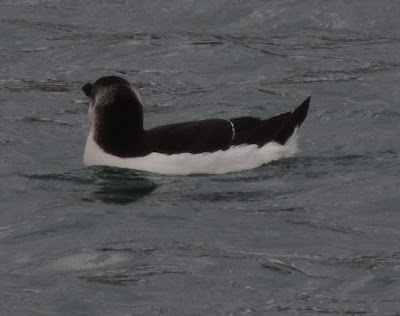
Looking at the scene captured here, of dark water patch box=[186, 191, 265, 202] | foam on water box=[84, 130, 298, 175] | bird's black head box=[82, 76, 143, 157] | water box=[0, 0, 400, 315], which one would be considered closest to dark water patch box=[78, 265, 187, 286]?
water box=[0, 0, 400, 315]

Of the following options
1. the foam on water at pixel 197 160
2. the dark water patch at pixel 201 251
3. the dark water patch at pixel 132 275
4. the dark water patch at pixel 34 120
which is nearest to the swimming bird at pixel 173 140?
the foam on water at pixel 197 160

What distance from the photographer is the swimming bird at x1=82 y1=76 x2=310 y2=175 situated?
12.5m

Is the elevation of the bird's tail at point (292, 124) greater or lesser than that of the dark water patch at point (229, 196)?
greater

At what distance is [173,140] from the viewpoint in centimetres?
1245

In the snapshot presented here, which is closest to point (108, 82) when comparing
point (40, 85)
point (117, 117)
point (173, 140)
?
point (117, 117)

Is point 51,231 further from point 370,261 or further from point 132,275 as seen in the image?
point 370,261

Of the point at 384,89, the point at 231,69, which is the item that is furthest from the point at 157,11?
the point at 384,89

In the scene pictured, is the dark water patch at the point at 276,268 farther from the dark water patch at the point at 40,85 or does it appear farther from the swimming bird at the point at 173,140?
the dark water patch at the point at 40,85

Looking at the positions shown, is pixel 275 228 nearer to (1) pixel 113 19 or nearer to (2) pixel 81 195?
(2) pixel 81 195

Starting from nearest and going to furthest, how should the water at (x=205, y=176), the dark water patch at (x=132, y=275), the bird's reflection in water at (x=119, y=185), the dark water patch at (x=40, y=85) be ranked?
the water at (x=205, y=176) → the dark water patch at (x=132, y=275) → the bird's reflection in water at (x=119, y=185) → the dark water patch at (x=40, y=85)

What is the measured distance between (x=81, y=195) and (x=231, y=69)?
174 inches

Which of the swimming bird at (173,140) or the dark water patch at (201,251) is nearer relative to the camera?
the dark water patch at (201,251)

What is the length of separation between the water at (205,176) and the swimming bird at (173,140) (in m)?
0.12

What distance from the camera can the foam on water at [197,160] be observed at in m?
12.4
